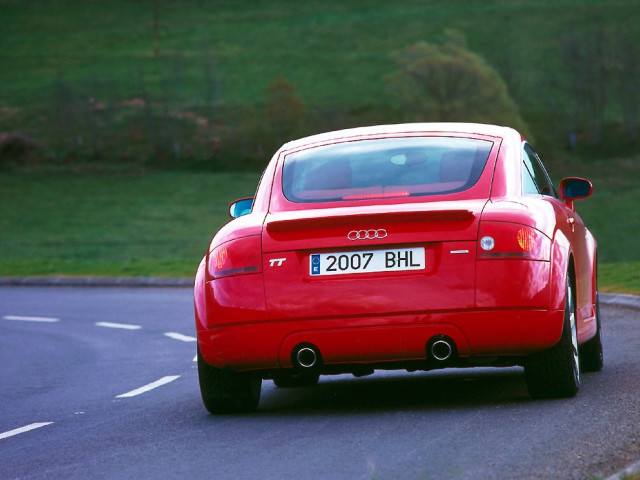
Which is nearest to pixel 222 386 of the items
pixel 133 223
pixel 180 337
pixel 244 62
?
pixel 180 337

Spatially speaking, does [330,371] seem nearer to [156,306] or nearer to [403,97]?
[156,306]

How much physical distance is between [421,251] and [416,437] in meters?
1.14

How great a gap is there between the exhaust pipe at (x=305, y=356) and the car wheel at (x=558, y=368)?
48.8 inches

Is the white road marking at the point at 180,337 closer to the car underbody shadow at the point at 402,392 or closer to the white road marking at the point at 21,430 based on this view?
the car underbody shadow at the point at 402,392

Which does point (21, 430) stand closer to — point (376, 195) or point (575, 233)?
point (376, 195)

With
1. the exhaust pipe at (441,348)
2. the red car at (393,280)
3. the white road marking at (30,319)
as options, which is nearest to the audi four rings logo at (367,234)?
the red car at (393,280)

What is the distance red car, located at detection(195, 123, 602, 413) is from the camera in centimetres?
723

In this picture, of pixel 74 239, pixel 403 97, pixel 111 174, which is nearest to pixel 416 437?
pixel 74 239

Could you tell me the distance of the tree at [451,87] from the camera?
96250mm

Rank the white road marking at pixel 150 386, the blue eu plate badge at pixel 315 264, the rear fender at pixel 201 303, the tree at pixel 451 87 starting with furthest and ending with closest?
the tree at pixel 451 87 → the white road marking at pixel 150 386 → the rear fender at pixel 201 303 → the blue eu plate badge at pixel 315 264

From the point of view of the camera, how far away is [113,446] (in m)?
6.96

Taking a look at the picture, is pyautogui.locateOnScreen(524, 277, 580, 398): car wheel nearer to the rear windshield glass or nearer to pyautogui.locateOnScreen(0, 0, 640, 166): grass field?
the rear windshield glass

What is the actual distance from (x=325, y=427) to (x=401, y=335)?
645mm

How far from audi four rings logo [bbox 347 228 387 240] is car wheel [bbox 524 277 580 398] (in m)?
1.15
